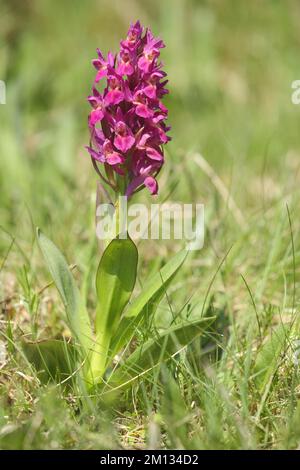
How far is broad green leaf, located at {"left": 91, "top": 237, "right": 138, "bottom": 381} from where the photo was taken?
1.77m

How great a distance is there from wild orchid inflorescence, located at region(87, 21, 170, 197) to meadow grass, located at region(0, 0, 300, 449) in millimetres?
372

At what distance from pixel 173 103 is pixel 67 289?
3682 millimetres

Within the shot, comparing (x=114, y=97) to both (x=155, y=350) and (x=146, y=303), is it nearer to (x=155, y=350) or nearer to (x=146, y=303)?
(x=146, y=303)

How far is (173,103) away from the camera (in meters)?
5.32

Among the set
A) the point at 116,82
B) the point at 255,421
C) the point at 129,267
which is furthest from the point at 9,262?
the point at 255,421

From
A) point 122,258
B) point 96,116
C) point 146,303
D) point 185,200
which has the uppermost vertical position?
point 96,116

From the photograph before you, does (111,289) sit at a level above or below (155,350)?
above

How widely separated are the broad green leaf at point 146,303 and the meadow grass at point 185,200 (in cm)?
4

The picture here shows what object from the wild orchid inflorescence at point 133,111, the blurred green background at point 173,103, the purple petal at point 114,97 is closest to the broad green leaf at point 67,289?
the wild orchid inflorescence at point 133,111

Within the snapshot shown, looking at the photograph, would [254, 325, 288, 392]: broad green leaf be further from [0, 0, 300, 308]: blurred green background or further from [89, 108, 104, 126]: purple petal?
[0, 0, 300, 308]: blurred green background

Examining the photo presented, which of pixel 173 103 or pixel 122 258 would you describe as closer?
pixel 122 258

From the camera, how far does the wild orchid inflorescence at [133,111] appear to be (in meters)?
1.70

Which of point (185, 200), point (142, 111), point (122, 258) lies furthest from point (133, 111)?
point (185, 200)

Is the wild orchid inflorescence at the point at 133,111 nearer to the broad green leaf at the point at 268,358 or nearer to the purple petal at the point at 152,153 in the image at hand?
the purple petal at the point at 152,153
